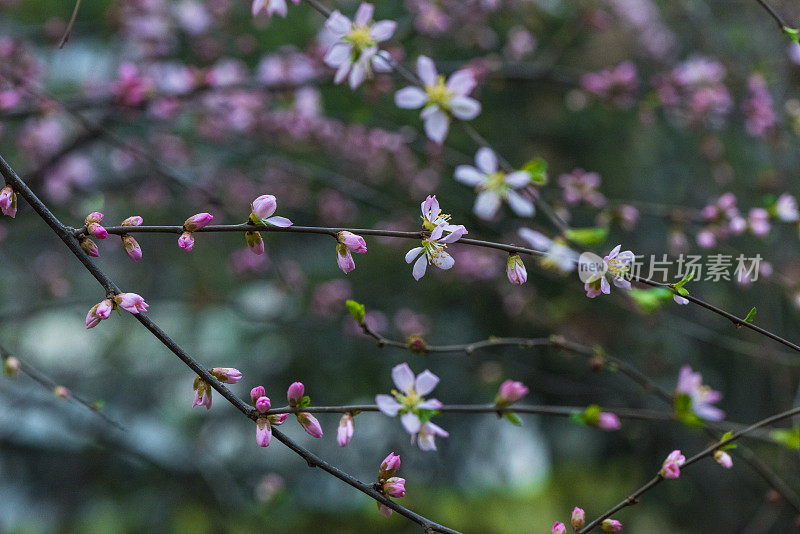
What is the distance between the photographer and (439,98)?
2.80 feet

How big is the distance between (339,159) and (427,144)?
0.83 m

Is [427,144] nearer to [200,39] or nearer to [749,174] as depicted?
[200,39]

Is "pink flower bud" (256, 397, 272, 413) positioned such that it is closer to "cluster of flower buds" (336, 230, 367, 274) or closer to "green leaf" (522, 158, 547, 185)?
"cluster of flower buds" (336, 230, 367, 274)

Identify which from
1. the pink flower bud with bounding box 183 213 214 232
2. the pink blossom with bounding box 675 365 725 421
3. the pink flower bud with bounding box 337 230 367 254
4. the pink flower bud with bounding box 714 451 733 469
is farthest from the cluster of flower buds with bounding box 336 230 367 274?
the pink blossom with bounding box 675 365 725 421

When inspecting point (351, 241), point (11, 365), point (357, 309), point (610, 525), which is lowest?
point (11, 365)

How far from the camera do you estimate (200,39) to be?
1.84 m

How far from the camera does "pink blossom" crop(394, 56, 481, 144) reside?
2.74 ft

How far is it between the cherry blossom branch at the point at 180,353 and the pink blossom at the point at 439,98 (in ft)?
1.55

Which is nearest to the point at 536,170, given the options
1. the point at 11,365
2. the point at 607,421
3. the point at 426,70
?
the point at 426,70

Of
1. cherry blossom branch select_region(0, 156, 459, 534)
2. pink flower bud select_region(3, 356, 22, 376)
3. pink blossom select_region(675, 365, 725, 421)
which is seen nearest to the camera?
cherry blossom branch select_region(0, 156, 459, 534)

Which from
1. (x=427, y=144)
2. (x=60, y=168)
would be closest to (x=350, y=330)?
(x=427, y=144)

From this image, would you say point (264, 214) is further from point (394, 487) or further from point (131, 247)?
point (394, 487)

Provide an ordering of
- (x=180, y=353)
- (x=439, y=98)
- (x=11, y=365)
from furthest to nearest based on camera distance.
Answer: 1. (x=439, y=98)
2. (x=11, y=365)
3. (x=180, y=353)

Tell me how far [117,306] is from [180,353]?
0.29ft
